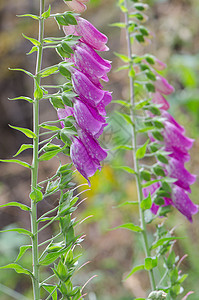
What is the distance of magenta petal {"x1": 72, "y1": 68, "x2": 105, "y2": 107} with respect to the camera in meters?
0.59

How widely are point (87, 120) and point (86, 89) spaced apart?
0.14 feet

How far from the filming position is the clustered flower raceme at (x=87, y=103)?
0.59 m

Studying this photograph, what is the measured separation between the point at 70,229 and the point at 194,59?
1967mm

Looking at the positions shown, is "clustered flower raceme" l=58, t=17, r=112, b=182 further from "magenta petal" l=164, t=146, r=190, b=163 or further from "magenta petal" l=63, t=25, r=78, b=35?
"magenta petal" l=164, t=146, r=190, b=163

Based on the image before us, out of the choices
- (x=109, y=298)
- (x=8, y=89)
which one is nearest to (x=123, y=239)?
(x=109, y=298)

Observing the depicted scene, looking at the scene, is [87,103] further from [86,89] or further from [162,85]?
[162,85]

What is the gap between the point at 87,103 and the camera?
614 mm

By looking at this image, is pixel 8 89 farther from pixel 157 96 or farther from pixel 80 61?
pixel 80 61

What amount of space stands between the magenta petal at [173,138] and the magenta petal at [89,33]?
0.28 meters

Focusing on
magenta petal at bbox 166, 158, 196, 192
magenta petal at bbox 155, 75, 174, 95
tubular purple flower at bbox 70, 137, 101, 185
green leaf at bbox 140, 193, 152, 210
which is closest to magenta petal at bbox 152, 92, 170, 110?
magenta petal at bbox 155, 75, 174, 95

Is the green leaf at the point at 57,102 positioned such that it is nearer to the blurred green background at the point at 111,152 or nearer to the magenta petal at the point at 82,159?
the magenta petal at the point at 82,159

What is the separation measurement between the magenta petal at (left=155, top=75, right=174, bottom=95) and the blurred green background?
0.17m

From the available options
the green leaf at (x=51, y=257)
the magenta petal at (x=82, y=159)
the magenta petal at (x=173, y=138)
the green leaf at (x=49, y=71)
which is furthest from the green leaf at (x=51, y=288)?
the magenta petal at (x=173, y=138)

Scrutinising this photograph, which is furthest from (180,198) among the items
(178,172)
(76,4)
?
(76,4)
